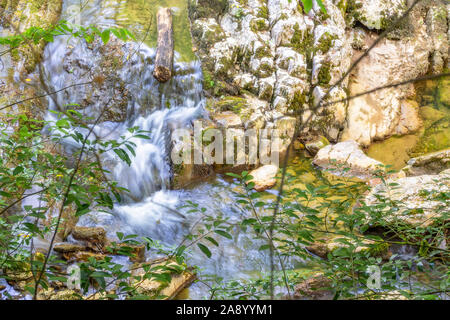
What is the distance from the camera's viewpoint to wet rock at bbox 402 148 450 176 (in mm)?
5387

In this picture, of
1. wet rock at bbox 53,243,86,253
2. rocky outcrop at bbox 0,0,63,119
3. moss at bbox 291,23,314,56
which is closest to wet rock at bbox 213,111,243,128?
moss at bbox 291,23,314,56

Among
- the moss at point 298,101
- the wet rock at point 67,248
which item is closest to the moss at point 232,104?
the moss at point 298,101

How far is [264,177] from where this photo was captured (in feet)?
17.9

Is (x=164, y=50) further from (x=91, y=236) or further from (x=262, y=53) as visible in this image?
(x=91, y=236)

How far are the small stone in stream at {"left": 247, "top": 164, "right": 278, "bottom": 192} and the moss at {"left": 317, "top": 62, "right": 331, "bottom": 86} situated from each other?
2388mm

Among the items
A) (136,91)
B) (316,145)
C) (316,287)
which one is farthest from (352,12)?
(316,287)

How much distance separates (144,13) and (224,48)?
8.14 feet

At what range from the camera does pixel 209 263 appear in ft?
12.7

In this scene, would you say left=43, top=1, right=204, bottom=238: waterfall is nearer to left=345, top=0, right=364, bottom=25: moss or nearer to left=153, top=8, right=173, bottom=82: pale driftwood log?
left=153, top=8, right=173, bottom=82: pale driftwood log

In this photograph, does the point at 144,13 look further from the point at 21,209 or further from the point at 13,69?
the point at 21,209

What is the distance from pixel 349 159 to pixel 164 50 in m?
4.65

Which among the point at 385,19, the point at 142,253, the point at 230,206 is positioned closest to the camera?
the point at 142,253

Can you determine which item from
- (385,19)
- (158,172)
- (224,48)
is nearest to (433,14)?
(385,19)

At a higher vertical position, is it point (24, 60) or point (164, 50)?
point (164, 50)
